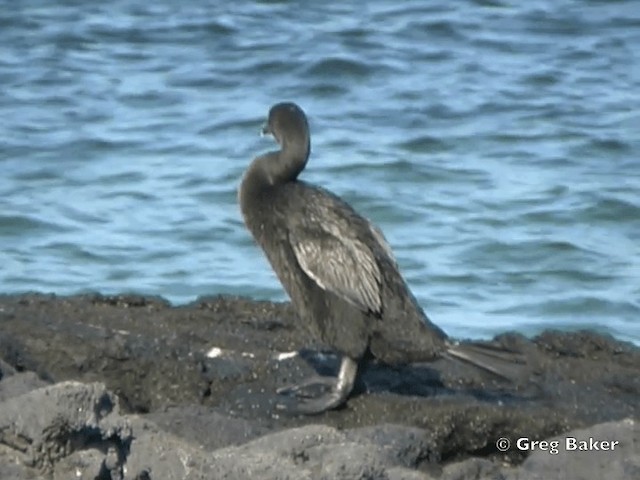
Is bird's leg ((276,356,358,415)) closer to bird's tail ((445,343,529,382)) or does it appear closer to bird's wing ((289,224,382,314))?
bird's wing ((289,224,382,314))

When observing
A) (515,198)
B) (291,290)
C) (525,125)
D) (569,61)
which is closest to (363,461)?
(291,290)

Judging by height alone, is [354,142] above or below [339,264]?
below

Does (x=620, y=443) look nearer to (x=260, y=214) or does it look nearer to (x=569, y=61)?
(x=260, y=214)

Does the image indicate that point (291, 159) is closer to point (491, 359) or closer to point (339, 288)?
point (339, 288)

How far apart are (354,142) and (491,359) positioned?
7078mm

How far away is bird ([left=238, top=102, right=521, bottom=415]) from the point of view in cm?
654

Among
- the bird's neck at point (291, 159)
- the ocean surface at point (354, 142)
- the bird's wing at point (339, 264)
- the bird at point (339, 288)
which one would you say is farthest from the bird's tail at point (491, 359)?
the ocean surface at point (354, 142)

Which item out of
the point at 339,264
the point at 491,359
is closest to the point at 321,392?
the point at 339,264

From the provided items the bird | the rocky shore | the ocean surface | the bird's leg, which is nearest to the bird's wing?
the bird

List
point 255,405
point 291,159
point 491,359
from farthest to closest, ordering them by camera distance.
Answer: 1. point 291,159
2. point 491,359
3. point 255,405

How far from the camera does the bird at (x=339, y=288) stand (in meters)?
6.54

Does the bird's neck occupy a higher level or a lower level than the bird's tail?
higher

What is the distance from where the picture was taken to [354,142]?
44.2ft

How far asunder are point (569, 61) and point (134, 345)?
9.23m
